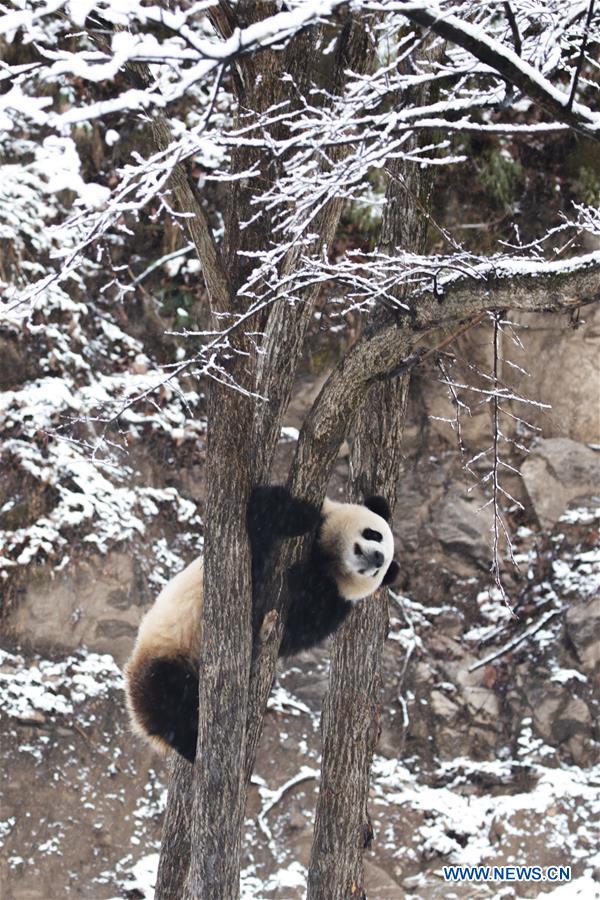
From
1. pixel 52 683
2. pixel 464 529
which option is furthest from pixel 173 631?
pixel 464 529

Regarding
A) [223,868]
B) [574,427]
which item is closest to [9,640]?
[223,868]

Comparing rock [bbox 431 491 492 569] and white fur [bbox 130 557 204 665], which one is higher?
rock [bbox 431 491 492 569]

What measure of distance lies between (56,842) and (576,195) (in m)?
6.68

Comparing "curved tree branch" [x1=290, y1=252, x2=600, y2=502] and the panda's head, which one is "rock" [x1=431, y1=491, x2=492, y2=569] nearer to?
the panda's head

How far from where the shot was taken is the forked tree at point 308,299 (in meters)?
2.93

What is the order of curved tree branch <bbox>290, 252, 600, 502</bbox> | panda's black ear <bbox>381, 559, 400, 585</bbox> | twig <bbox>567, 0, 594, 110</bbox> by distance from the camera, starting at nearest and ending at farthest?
twig <bbox>567, 0, 594, 110</bbox>
curved tree branch <bbox>290, 252, 600, 502</bbox>
panda's black ear <bbox>381, 559, 400, 585</bbox>

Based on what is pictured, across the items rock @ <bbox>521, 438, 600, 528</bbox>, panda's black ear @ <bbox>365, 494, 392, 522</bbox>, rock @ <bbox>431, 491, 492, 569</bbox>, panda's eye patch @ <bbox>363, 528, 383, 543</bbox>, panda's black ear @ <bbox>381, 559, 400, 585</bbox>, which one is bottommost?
panda's black ear @ <bbox>381, 559, 400, 585</bbox>

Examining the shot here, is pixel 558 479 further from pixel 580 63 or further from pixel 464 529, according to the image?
pixel 580 63

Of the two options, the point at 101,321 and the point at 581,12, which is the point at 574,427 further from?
the point at 581,12

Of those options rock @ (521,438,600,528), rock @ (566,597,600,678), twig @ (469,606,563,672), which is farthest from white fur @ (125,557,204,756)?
rock @ (521,438,600,528)

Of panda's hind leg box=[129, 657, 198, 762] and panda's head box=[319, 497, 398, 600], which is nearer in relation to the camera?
panda's hind leg box=[129, 657, 198, 762]

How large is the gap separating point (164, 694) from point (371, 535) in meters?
1.27

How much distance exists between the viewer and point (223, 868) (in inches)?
141

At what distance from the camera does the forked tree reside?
2930 mm
